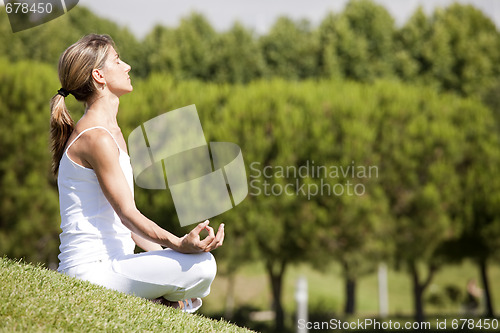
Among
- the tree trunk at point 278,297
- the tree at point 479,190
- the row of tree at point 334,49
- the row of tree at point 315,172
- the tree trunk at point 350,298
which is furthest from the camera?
the row of tree at point 334,49

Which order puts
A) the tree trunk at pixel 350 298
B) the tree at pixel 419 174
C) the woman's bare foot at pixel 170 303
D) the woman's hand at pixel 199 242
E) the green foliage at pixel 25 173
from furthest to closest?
the tree trunk at pixel 350 298 → the tree at pixel 419 174 → the green foliage at pixel 25 173 → the woman's bare foot at pixel 170 303 → the woman's hand at pixel 199 242

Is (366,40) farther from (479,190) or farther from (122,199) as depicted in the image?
(122,199)

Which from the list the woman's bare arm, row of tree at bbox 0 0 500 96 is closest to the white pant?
the woman's bare arm

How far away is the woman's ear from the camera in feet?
13.8

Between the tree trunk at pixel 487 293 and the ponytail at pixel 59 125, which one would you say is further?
the tree trunk at pixel 487 293

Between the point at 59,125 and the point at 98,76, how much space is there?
0.42 metres

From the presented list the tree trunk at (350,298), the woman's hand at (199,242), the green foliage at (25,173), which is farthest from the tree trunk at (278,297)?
the woman's hand at (199,242)

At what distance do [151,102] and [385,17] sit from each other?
753 inches

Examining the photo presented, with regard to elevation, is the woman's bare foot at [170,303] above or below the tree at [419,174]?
above

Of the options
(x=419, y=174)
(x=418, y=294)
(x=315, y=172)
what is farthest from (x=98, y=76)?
(x=418, y=294)

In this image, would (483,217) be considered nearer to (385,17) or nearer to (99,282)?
(385,17)

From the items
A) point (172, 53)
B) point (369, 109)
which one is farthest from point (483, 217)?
point (172, 53)

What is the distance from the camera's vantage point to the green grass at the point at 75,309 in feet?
12.8

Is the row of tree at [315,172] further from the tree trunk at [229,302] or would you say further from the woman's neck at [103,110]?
the woman's neck at [103,110]
